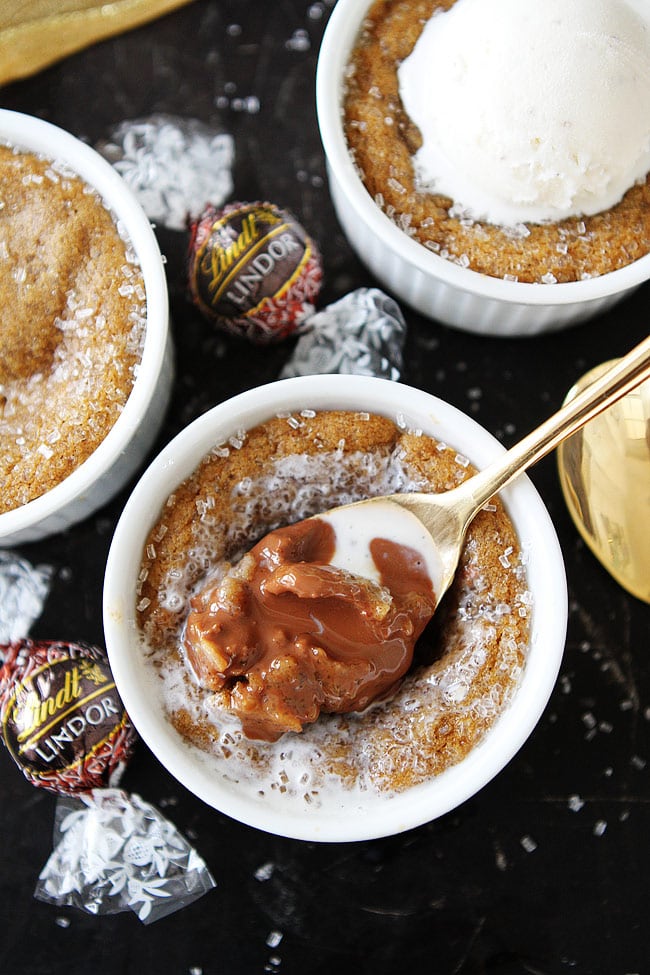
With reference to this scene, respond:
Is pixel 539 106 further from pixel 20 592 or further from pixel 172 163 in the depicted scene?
pixel 20 592

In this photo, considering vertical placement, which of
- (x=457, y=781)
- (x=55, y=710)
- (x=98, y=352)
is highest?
(x=98, y=352)

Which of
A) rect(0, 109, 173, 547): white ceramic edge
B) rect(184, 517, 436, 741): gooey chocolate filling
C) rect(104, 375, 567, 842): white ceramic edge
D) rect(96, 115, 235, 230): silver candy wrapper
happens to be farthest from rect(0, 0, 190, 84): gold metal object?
rect(184, 517, 436, 741): gooey chocolate filling

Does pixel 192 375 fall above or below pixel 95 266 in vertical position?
below

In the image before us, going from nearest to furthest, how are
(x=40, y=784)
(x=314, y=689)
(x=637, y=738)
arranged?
1. (x=314, y=689)
2. (x=40, y=784)
3. (x=637, y=738)

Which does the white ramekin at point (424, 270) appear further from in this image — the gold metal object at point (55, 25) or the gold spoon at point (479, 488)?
the gold metal object at point (55, 25)

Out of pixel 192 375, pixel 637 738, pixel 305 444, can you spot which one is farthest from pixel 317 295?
pixel 637 738

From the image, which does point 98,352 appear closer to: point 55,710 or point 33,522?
point 33,522

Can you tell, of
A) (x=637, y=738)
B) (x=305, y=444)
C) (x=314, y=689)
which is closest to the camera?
(x=314, y=689)

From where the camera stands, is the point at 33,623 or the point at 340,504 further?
the point at 33,623
